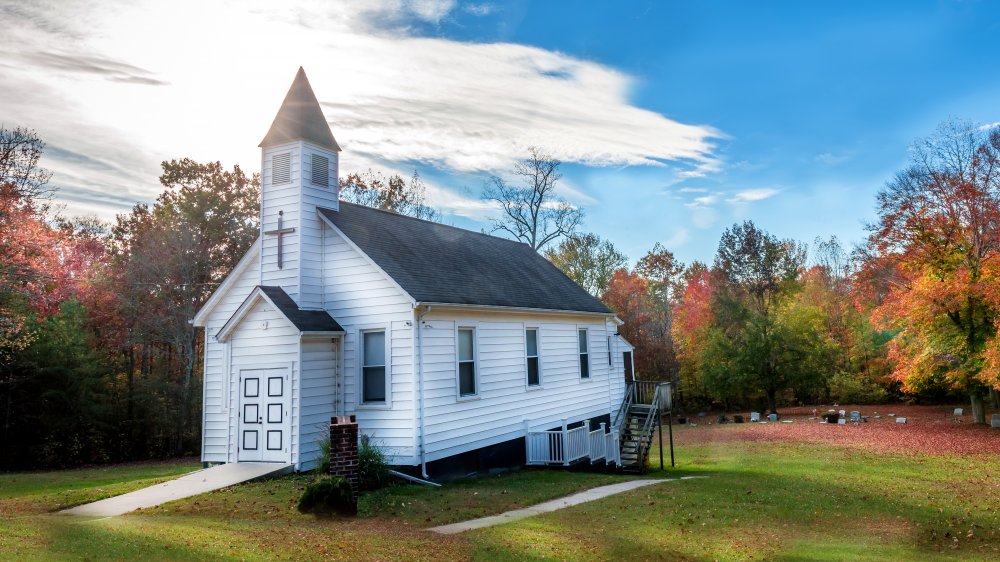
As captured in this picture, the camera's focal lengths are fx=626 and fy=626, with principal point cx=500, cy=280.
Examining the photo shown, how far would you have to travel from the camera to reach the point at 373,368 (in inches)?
588

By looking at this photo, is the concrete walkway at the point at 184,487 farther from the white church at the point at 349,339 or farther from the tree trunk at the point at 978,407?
the tree trunk at the point at 978,407

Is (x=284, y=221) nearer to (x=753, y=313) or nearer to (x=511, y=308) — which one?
(x=511, y=308)

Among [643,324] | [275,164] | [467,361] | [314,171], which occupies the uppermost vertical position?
[275,164]

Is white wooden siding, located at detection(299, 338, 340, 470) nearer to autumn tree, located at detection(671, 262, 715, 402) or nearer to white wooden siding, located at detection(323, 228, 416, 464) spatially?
white wooden siding, located at detection(323, 228, 416, 464)

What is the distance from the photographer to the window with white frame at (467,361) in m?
16.0

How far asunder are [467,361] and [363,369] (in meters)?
2.67

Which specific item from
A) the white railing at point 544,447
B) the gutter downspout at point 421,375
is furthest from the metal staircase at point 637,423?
the gutter downspout at point 421,375

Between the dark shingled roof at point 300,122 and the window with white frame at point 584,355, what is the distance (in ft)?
35.6

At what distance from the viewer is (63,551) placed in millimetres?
7574

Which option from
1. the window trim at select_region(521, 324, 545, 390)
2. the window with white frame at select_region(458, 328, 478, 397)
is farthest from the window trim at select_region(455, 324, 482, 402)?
the window trim at select_region(521, 324, 545, 390)

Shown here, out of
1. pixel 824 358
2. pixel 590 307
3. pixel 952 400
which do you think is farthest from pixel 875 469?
pixel 952 400

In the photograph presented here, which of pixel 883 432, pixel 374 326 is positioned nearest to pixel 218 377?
pixel 374 326

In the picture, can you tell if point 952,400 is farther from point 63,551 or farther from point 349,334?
point 63,551

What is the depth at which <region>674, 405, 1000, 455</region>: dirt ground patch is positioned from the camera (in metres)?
22.4
